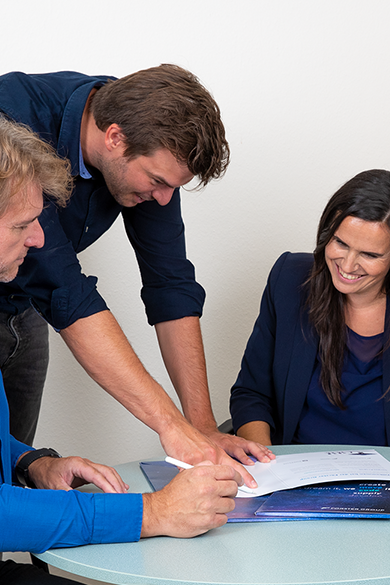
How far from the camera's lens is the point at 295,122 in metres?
2.57

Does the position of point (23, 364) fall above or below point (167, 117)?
below

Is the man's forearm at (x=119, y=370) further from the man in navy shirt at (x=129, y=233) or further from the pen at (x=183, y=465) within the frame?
the pen at (x=183, y=465)

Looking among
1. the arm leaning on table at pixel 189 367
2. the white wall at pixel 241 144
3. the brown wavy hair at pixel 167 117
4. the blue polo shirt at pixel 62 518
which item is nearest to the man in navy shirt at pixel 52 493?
the blue polo shirt at pixel 62 518

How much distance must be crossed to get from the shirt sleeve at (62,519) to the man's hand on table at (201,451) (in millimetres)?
255

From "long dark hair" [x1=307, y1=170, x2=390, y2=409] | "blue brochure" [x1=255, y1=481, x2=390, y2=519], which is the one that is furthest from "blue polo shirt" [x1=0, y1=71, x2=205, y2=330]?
"blue brochure" [x1=255, y1=481, x2=390, y2=519]

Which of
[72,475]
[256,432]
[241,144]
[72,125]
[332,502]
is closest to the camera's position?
[332,502]

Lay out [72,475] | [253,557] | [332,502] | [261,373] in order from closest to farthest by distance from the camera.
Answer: [253,557]
[332,502]
[72,475]
[261,373]

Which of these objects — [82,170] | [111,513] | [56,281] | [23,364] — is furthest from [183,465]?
[23,364]

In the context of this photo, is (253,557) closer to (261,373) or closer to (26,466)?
(26,466)

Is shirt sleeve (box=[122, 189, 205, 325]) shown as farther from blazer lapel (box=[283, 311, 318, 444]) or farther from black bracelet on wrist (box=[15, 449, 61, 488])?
black bracelet on wrist (box=[15, 449, 61, 488])

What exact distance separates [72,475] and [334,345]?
899 mm

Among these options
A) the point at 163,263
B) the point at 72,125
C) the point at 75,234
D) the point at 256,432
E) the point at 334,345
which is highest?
the point at 72,125

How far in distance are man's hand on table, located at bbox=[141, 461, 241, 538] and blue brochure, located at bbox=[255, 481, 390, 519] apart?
0.30ft

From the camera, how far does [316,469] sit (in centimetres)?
127
